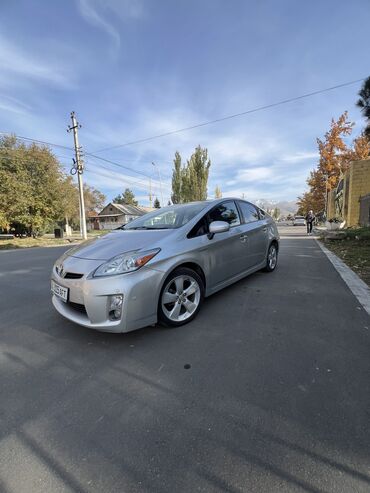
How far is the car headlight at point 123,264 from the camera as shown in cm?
252

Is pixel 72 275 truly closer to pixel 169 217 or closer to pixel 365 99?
pixel 169 217

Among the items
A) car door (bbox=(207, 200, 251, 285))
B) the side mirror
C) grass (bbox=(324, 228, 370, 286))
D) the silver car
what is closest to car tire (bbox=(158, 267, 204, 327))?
the silver car

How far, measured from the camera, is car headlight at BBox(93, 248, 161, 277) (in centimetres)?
252

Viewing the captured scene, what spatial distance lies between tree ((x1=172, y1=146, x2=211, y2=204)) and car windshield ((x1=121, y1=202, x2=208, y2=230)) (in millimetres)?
32030

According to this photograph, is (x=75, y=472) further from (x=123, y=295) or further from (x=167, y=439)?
(x=123, y=295)

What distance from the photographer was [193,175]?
1405 inches

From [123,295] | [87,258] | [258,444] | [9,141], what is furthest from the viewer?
[9,141]

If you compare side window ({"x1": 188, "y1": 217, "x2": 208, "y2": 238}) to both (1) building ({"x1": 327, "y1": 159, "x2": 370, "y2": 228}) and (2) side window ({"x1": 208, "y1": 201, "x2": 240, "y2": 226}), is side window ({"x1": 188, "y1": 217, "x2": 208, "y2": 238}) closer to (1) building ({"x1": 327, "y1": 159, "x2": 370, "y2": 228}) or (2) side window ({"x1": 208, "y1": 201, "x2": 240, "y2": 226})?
(2) side window ({"x1": 208, "y1": 201, "x2": 240, "y2": 226})

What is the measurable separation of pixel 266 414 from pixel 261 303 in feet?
6.65

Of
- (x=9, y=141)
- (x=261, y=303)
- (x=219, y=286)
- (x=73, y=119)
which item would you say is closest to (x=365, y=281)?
(x=261, y=303)

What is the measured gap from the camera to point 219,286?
11.7 ft

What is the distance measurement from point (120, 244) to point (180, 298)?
0.96 meters

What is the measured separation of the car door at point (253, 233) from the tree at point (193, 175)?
31.3 metres

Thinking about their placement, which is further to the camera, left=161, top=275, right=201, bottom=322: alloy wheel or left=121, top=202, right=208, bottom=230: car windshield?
left=121, top=202, right=208, bottom=230: car windshield
